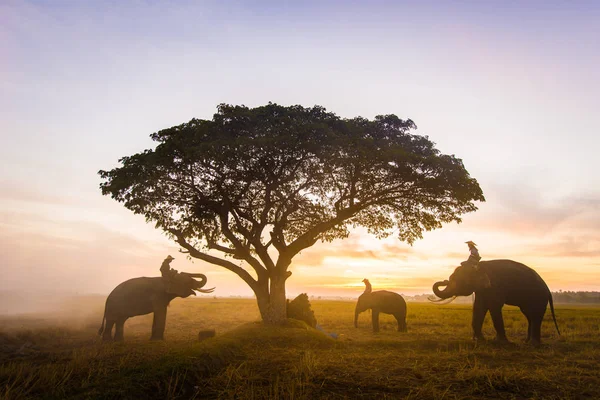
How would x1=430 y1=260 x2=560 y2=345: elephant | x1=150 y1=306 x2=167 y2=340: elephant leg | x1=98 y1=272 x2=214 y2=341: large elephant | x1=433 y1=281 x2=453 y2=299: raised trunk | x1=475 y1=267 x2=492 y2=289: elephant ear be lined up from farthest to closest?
x1=98 y1=272 x2=214 y2=341: large elephant → x1=150 y1=306 x2=167 y2=340: elephant leg → x1=433 y1=281 x2=453 y2=299: raised trunk → x1=475 y1=267 x2=492 y2=289: elephant ear → x1=430 y1=260 x2=560 y2=345: elephant

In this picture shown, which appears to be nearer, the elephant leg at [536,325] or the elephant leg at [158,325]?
the elephant leg at [536,325]

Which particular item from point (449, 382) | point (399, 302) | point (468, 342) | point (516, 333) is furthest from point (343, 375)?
point (516, 333)

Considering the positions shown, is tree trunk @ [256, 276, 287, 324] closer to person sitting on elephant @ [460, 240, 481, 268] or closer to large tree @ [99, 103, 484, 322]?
large tree @ [99, 103, 484, 322]

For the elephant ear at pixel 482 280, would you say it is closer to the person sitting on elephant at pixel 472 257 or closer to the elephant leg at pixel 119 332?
the person sitting on elephant at pixel 472 257

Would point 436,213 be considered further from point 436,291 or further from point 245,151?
point 245,151

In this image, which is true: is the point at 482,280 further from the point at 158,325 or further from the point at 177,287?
the point at 158,325

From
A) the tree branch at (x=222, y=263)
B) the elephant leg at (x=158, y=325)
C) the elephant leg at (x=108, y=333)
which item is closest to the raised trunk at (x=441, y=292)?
the tree branch at (x=222, y=263)

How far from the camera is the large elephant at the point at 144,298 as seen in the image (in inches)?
691

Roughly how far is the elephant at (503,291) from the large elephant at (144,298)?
11.4 meters

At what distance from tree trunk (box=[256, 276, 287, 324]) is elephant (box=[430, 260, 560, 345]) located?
7.89 m

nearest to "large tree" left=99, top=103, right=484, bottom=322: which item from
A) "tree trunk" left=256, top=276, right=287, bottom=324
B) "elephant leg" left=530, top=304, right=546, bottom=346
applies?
"tree trunk" left=256, top=276, right=287, bottom=324

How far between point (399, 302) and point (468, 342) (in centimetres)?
740

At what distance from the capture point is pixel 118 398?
6.70m

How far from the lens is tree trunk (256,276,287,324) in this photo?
59.5ft
